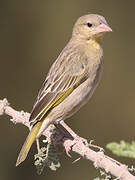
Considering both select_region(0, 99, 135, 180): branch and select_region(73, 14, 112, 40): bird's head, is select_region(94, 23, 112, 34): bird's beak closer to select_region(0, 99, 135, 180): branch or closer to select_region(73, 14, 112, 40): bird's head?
select_region(73, 14, 112, 40): bird's head

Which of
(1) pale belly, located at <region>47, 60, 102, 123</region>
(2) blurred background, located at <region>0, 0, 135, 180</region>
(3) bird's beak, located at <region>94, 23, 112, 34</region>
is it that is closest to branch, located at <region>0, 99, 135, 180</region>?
(1) pale belly, located at <region>47, 60, 102, 123</region>

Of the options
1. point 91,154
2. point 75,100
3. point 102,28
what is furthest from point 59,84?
point 91,154

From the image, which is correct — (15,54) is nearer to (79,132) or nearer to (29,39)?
(29,39)

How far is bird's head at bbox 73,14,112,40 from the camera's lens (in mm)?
5025

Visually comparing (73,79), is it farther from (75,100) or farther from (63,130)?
(63,130)

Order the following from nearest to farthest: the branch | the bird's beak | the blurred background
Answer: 1. the branch
2. the bird's beak
3. the blurred background

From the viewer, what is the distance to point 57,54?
25.1ft

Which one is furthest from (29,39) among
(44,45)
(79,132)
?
(79,132)

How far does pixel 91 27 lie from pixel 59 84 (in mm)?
637

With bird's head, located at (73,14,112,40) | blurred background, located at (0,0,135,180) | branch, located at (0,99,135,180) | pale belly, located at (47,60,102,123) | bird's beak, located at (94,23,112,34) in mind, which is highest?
blurred background, located at (0,0,135,180)

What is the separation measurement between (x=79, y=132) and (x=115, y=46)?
1126 millimetres

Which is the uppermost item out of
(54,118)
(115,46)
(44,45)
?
(44,45)

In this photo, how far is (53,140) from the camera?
13.3 feet

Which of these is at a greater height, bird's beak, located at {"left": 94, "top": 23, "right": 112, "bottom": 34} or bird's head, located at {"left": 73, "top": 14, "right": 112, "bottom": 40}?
bird's head, located at {"left": 73, "top": 14, "right": 112, "bottom": 40}
